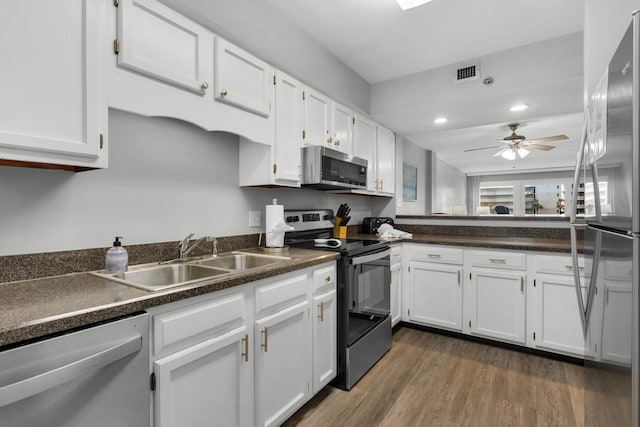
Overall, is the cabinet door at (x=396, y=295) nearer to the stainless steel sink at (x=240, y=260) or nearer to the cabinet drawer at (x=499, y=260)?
the cabinet drawer at (x=499, y=260)

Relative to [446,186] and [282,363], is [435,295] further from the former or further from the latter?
[446,186]

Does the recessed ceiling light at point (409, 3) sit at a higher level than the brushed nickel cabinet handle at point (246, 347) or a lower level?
higher

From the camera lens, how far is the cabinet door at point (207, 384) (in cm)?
110

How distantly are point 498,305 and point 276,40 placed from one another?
274cm

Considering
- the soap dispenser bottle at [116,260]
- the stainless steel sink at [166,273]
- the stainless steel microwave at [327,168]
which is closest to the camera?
the soap dispenser bottle at [116,260]

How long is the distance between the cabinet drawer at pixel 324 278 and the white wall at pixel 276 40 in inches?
55.2

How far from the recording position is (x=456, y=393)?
79.7 inches

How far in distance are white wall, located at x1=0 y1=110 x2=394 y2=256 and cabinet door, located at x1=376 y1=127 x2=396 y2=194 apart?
158cm

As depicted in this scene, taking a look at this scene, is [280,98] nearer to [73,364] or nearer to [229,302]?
[229,302]

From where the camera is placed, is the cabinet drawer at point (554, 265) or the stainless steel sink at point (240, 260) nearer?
the stainless steel sink at point (240, 260)

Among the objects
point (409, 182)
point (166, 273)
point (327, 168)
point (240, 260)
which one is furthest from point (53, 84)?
point (409, 182)

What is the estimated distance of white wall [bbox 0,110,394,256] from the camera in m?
1.26

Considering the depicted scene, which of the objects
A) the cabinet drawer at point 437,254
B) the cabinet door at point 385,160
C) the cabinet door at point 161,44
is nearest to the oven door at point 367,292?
the cabinet drawer at point 437,254

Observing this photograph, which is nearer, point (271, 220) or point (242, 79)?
point (242, 79)
